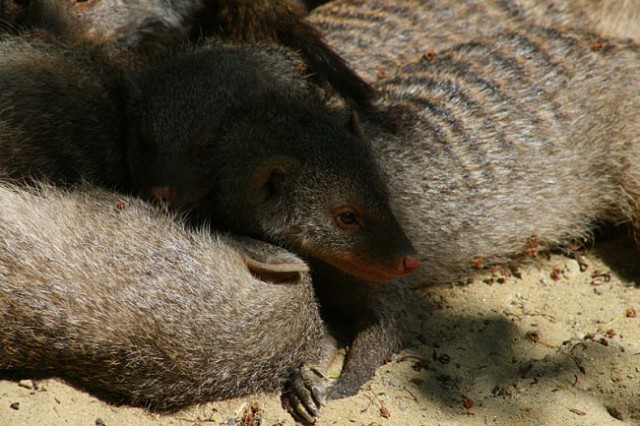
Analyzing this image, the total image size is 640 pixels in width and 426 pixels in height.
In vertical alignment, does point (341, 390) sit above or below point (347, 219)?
below

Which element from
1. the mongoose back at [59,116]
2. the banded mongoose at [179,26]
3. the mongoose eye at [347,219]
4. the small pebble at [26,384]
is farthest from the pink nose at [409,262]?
the small pebble at [26,384]

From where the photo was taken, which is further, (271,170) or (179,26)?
(179,26)

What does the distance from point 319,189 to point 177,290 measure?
67cm

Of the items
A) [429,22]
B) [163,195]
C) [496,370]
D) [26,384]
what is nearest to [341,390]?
[496,370]

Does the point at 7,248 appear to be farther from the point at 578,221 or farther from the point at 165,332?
the point at 578,221

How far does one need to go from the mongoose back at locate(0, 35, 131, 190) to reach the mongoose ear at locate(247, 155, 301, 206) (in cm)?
57

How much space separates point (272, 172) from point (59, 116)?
2.91ft

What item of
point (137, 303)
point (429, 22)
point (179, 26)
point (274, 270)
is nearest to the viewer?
point (137, 303)

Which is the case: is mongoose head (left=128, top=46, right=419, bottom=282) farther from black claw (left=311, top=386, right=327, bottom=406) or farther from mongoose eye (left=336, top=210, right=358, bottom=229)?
black claw (left=311, top=386, right=327, bottom=406)

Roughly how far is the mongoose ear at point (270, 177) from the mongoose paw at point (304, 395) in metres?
0.64

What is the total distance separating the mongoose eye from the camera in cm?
299

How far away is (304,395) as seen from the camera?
2857mm

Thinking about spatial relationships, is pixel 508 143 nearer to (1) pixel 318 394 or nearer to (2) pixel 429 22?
(2) pixel 429 22

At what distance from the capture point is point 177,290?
2.62 meters
